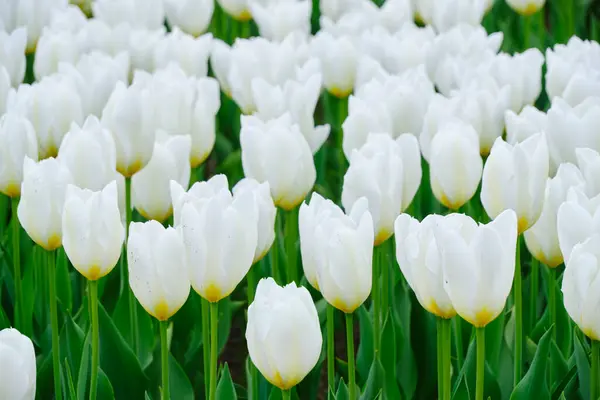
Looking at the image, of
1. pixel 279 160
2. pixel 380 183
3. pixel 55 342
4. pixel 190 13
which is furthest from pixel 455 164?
pixel 190 13

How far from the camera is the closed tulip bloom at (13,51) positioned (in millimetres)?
2758

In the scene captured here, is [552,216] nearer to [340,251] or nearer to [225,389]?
[340,251]

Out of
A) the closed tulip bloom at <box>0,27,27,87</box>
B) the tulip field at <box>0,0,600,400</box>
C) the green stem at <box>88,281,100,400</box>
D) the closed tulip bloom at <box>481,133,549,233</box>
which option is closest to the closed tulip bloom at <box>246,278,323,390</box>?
the tulip field at <box>0,0,600,400</box>

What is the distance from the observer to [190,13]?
3.42 meters

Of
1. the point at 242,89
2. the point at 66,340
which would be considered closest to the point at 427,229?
the point at 66,340

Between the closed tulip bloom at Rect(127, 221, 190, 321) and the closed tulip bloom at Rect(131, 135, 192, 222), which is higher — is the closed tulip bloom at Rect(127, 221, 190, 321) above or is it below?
above

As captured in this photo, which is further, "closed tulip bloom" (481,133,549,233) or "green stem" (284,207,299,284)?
"green stem" (284,207,299,284)

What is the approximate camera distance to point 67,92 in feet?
7.48

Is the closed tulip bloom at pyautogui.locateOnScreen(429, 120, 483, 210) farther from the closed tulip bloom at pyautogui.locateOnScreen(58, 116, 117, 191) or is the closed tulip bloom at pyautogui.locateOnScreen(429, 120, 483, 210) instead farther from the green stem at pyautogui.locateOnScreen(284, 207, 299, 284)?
the closed tulip bloom at pyautogui.locateOnScreen(58, 116, 117, 191)

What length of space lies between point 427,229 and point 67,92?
108 centimetres

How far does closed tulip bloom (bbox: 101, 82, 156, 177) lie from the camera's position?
6.82 ft

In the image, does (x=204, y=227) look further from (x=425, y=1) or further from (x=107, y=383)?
(x=425, y=1)

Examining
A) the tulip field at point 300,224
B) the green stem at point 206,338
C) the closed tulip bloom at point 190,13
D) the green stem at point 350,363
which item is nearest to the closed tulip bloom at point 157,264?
the tulip field at point 300,224

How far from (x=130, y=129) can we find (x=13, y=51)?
0.84 meters
